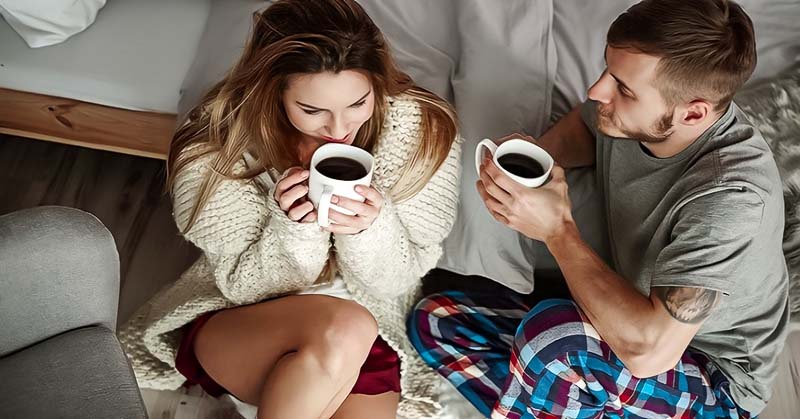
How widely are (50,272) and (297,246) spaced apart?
0.38 m

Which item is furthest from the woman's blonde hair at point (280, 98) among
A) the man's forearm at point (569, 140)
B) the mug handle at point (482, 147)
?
the man's forearm at point (569, 140)

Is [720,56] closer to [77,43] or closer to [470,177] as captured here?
[470,177]

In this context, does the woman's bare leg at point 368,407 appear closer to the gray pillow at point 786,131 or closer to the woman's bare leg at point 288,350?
the woman's bare leg at point 288,350

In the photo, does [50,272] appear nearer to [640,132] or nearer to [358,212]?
[358,212]

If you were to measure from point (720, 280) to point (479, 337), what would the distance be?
56 cm

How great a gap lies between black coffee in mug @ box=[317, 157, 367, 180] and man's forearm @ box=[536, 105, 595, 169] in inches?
19.2

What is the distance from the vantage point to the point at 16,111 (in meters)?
1.86

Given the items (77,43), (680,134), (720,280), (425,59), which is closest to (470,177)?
(425,59)

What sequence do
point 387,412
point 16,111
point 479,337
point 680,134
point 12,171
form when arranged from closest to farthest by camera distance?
point 680,134, point 387,412, point 479,337, point 16,111, point 12,171

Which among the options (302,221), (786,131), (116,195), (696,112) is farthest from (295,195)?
(786,131)

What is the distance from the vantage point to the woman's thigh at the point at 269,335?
1462mm

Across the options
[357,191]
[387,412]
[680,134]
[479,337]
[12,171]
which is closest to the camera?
[357,191]

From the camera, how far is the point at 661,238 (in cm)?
143

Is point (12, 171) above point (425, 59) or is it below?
below
